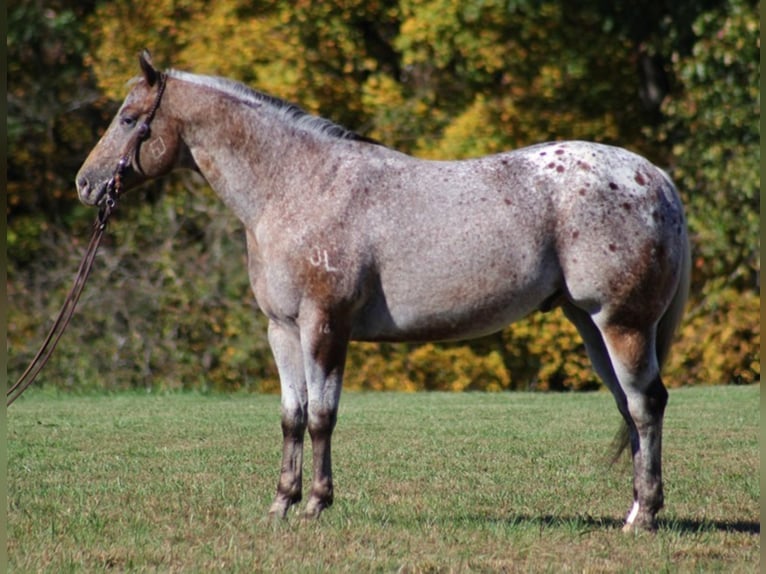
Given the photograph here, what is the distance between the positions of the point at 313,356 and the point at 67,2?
15.6 m

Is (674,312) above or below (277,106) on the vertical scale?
below

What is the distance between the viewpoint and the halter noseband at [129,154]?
23.5 feet

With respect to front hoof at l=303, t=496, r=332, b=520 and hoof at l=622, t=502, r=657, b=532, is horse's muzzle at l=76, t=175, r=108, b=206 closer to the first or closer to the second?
front hoof at l=303, t=496, r=332, b=520

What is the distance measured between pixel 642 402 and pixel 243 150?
2406 millimetres

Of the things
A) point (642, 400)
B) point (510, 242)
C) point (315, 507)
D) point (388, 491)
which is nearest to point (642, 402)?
point (642, 400)

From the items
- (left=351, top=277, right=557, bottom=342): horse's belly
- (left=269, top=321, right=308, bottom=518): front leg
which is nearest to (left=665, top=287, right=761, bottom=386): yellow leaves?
(left=351, top=277, right=557, bottom=342): horse's belly

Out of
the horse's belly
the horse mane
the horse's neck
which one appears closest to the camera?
the horse's belly

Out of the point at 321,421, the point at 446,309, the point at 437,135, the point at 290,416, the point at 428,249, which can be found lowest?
the point at 437,135

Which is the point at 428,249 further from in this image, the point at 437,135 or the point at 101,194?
the point at 437,135

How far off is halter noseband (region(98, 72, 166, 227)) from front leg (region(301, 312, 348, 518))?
49.5 inches

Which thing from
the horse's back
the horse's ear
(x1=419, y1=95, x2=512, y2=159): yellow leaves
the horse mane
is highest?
the horse's ear

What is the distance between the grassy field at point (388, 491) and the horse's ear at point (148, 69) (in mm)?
2251

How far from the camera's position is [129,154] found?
719 centimetres

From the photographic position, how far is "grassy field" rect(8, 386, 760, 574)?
6.00 meters
